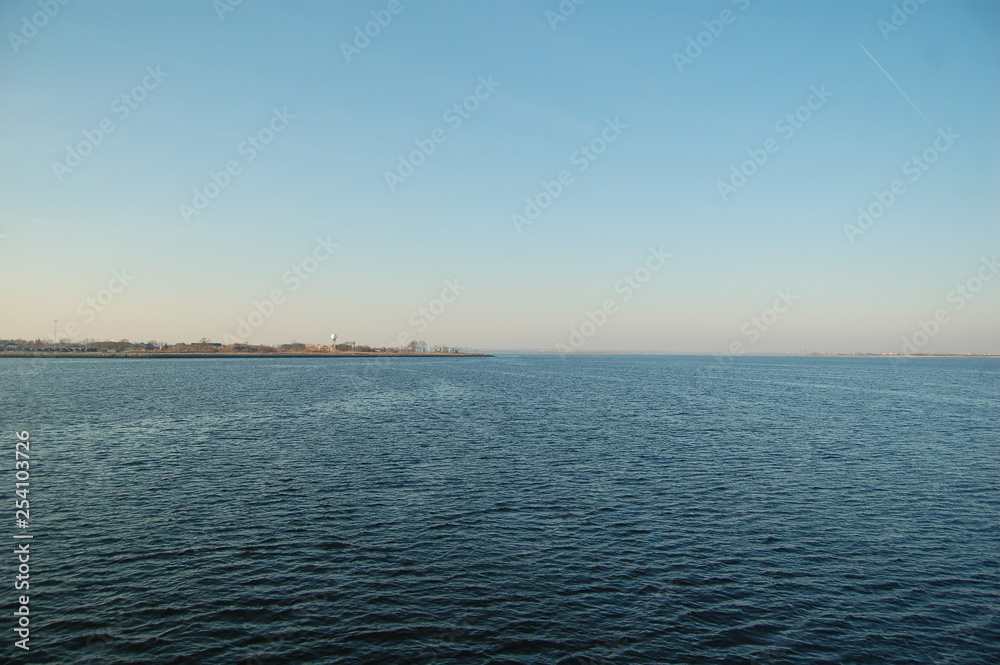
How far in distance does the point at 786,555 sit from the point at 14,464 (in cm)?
5076

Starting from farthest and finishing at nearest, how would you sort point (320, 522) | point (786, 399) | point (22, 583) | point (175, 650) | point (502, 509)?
point (786, 399) → point (502, 509) → point (320, 522) → point (22, 583) → point (175, 650)

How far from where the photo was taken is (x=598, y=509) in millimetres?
31781

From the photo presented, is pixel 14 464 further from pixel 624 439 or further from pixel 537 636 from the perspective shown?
pixel 624 439

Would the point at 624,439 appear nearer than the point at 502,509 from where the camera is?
No

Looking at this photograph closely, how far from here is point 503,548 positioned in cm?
2558

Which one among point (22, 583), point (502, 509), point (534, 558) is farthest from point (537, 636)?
point (22, 583)

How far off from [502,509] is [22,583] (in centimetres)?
2157

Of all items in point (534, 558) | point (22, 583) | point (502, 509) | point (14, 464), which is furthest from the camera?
point (14, 464)

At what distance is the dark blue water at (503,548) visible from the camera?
59.2ft

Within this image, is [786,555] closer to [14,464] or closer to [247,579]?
[247,579]

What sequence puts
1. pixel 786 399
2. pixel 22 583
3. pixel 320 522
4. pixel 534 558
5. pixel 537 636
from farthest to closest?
pixel 786 399
pixel 320 522
pixel 534 558
pixel 22 583
pixel 537 636

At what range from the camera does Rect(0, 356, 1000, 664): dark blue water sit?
18.0 meters

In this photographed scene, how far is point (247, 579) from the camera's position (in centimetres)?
2191

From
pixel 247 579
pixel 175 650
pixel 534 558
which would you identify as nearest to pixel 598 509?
pixel 534 558
